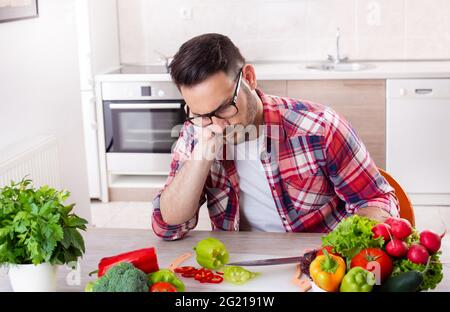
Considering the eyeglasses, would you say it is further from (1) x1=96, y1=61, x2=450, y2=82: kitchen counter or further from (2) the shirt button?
(1) x1=96, y1=61, x2=450, y2=82: kitchen counter

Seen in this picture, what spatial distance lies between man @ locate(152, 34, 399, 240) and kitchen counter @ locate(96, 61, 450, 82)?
85.7 inches

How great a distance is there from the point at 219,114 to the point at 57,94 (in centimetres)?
178

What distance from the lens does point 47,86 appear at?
333 centimetres

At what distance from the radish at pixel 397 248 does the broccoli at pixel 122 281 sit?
1.63 feet

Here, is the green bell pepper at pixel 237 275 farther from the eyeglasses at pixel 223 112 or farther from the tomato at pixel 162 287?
the eyeglasses at pixel 223 112

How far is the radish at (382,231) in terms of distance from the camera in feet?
4.81

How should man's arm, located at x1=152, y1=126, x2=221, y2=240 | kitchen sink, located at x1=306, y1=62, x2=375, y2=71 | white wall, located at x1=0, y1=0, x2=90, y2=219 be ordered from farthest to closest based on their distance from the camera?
1. kitchen sink, located at x1=306, y1=62, x2=375, y2=71
2. white wall, located at x1=0, y1=0, x2=90, y2=219
3. man's arm, located at x1=152, y1=126, x2=221, y2=240

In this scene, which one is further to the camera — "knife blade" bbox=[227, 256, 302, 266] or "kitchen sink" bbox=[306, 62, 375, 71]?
"kitchen sink" bbox=[306, 62, 375, 71]

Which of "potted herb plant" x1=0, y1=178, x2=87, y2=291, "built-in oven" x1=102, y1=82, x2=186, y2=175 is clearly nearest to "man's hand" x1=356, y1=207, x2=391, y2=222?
"potted herb plant" x1=0, y1=178, x2=87, y2=291

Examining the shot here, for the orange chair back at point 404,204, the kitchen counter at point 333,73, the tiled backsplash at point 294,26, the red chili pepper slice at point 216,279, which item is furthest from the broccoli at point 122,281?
the tiled backsplash at point 294,26

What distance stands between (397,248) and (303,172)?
675 millimetres

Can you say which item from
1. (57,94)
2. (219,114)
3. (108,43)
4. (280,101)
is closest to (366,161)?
(280,101)

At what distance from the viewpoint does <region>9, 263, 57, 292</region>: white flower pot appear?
1.55 meters

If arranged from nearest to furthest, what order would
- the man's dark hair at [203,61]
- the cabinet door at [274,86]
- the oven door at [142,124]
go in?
1. the man's dark hair at [203,61]
2. the cabinet door at [274,86]
3. the oven door at [142,124]
